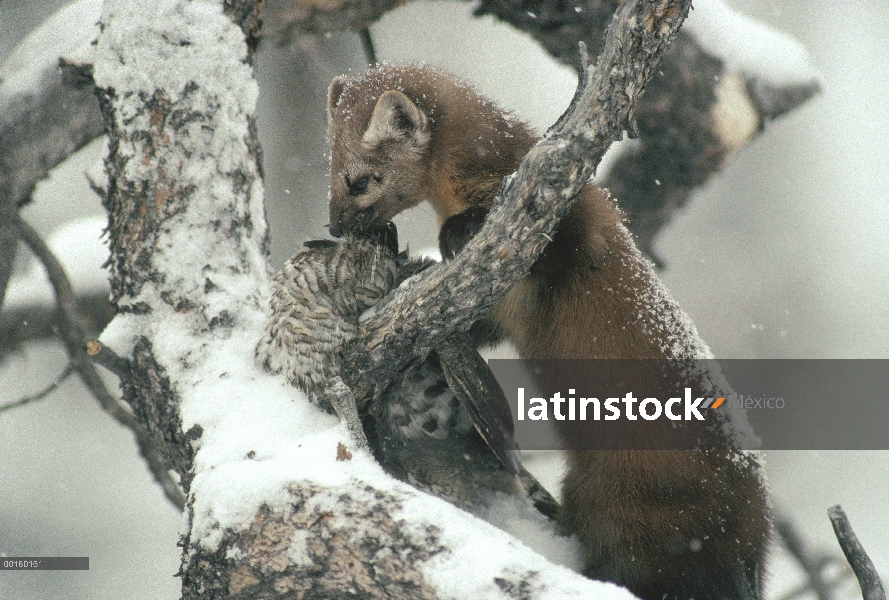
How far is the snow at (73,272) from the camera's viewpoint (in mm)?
4859

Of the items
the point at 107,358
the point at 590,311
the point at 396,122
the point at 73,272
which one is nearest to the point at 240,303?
the point at 107,358

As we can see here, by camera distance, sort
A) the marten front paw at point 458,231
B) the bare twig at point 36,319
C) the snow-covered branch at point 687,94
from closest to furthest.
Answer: the marten front paw at point 458,231 < the snow-covered branch at point 687,94 < the bare twig at point 36,319

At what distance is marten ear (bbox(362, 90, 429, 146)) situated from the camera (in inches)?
97.3

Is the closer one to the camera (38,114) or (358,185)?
(358,185)

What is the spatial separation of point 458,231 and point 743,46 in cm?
295

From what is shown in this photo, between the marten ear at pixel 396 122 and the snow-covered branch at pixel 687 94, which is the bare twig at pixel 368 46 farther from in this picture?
the marten ear at pixel 396 122

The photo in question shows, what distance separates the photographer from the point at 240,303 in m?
2.69

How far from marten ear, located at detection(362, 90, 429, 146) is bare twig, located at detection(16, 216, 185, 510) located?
196 cm

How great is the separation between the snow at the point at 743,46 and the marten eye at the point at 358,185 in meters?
2.45

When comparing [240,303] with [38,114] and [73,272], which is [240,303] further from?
[73,272]

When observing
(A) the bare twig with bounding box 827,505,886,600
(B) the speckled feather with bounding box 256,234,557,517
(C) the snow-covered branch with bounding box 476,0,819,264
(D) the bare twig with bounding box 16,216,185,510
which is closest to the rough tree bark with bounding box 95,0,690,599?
(B) the speckled feather with bounding box 256,234,557,517

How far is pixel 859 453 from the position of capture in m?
8.21

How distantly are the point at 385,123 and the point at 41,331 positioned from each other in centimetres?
337

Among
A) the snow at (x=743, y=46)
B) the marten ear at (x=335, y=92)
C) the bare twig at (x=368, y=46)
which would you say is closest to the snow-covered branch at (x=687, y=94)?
the snow at (x=743, y=46)
